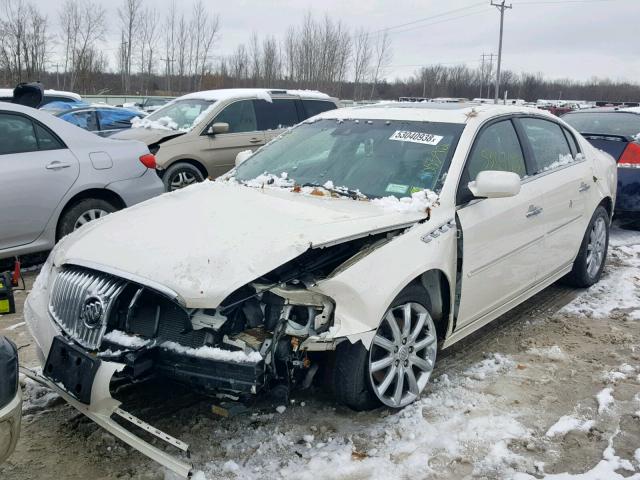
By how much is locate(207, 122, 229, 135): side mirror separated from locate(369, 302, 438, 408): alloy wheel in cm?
620

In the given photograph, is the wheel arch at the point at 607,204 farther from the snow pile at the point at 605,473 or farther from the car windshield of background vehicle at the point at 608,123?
the snow pile at the point at 605,473

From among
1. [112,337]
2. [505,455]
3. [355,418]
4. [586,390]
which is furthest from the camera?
[586,390]

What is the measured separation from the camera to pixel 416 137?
405 cm

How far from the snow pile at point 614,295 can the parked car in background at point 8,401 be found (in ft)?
13.7

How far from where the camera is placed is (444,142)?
3957 millimetres

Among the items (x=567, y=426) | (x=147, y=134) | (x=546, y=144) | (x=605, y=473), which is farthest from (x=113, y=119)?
(x=605, y=473)

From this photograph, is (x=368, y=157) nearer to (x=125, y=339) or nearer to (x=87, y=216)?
(x=125, y=339)

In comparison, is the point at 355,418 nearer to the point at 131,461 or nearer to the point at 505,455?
the point at 505,455

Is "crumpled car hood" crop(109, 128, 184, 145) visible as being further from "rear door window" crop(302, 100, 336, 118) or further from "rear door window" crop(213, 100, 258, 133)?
"rear door window" crop(302, 100, 336, 118)

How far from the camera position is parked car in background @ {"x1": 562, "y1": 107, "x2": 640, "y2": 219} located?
24.7ft

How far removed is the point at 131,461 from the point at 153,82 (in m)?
54.3

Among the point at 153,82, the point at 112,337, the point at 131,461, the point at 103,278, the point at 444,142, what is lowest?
the point at 131,461

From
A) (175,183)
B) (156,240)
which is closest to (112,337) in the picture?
(156,240)

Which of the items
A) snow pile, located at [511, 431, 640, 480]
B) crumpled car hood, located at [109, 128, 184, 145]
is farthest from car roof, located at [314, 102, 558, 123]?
crumpled car hood, located at [109, 128, 184, 145]
